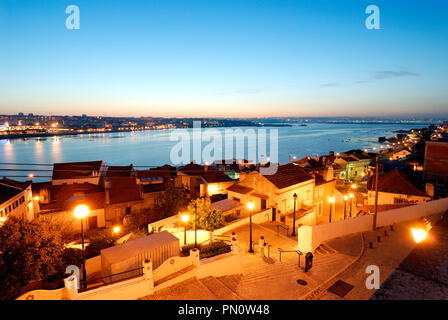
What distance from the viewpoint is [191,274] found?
36.9 ft

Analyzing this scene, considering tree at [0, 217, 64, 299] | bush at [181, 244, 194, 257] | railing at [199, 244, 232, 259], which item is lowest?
bush at [181, 244, 194, 257]

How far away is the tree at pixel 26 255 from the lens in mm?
8617

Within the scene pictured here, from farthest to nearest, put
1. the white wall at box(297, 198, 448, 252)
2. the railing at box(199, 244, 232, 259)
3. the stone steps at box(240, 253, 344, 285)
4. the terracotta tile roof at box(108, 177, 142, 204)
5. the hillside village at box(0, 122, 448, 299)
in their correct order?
the terracotta tile roof at box(108, 177, 142, 204), the white wall at box(297, 198, 448, 252), the hillside village at box(0, 122, 448, 299), the railing at box(199, 244, 232, 259), the stone steps at box(240, 253, 344, 285)

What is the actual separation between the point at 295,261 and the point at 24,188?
2792 cm

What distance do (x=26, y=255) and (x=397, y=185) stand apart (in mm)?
28880

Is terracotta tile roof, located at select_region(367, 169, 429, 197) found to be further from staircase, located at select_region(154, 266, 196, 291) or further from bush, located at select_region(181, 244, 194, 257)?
staircase, located at select_region(154, 266, 196, 291)

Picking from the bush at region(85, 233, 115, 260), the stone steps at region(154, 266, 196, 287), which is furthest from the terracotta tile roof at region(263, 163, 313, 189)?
the bush at region(85, 233, 115, 260)

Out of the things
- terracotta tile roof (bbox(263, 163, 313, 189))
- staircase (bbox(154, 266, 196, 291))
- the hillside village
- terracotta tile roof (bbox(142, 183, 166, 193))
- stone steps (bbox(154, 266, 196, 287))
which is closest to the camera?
staircase (bbox(154, 266, 196, 291))

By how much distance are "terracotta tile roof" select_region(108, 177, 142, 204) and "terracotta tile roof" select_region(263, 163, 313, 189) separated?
16988 mm

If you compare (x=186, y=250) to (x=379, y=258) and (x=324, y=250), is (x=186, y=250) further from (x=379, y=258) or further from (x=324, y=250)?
(x=379, y=258)

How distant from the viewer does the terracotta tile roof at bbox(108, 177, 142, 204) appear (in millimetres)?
30000
